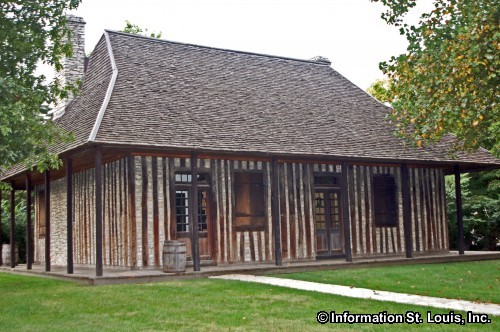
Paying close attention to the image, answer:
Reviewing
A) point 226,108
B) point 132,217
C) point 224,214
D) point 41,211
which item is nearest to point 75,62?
point 226,108

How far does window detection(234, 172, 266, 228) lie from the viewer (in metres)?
18.6

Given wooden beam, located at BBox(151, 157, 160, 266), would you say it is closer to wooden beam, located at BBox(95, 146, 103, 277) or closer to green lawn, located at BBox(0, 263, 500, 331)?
wooden beam, located at BBox(95, 146, 103, 277)

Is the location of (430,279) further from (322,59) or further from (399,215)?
(322,59)

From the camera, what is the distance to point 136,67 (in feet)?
61.8

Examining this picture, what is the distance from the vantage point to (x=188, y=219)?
18.0 meters

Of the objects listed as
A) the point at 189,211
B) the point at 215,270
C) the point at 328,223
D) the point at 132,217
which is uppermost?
the point at 189,211

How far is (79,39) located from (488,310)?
15.8 meters

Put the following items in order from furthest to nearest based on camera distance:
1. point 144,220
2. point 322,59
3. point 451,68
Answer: point 322,59 < point 144,220 < point 451,68

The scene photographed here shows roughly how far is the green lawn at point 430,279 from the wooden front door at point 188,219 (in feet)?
10.3

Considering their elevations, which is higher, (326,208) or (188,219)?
(326,208)

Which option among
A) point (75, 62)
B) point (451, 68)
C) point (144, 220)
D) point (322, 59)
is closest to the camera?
point (451, 68)

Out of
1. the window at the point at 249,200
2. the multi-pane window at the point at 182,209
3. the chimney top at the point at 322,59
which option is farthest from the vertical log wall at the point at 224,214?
the chimney top at the point at 322,59

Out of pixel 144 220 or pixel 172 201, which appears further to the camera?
pixel 172 201

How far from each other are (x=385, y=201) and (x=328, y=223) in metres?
2.17
